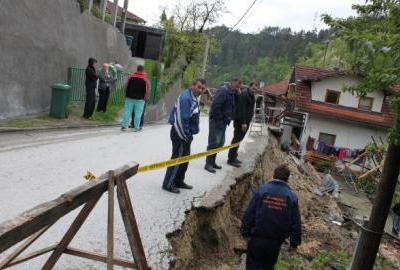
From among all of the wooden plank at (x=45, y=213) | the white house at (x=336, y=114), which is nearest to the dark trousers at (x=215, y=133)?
the wooden plank at (x=45, y=213)

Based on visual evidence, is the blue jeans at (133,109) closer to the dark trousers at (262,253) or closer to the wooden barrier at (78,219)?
the dark trousers at (262,253)

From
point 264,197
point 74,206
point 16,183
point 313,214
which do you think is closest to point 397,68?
point 74,206

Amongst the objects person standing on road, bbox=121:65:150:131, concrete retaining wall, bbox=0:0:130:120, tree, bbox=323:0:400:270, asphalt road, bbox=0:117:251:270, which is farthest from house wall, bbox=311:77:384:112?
Answer: tree, bbox=323:0:400:270

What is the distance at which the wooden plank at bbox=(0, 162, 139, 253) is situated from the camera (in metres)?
2.63

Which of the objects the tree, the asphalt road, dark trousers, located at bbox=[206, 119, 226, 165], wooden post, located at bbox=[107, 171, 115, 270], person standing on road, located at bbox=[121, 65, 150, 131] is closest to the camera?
the tree

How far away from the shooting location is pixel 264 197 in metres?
5.71

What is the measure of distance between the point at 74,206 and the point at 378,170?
25.1 meters

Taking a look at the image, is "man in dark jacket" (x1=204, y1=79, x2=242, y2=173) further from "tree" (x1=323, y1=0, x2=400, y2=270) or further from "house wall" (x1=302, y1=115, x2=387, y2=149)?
"house wall" (x1=302, y1=115, x2=387, y2=149)

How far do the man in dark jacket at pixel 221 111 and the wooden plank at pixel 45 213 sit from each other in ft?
18.3

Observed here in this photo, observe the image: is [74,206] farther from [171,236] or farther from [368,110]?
[368,110]

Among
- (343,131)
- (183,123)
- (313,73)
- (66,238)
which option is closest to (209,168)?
(183,123)

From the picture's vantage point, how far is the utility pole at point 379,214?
5359 millimetres

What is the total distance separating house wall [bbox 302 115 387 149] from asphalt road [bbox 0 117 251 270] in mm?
24846

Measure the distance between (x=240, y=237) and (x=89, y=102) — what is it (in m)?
8.41
